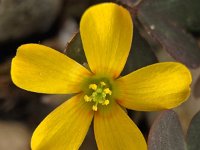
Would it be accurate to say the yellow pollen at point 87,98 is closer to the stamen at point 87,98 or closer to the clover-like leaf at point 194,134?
the stamen at point 87,98

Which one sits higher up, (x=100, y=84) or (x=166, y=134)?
(x=100, y=84)

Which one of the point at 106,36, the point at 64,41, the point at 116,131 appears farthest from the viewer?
the point at 64,41

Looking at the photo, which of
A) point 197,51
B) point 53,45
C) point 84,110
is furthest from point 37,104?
point 197,51

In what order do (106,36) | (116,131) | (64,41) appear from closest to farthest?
(106,36), (116,131), (64,41)

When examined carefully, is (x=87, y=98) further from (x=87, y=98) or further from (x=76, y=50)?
(x=76, y=50)

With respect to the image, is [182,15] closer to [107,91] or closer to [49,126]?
[107,91]

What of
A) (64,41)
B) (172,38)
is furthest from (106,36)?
(64,41)
